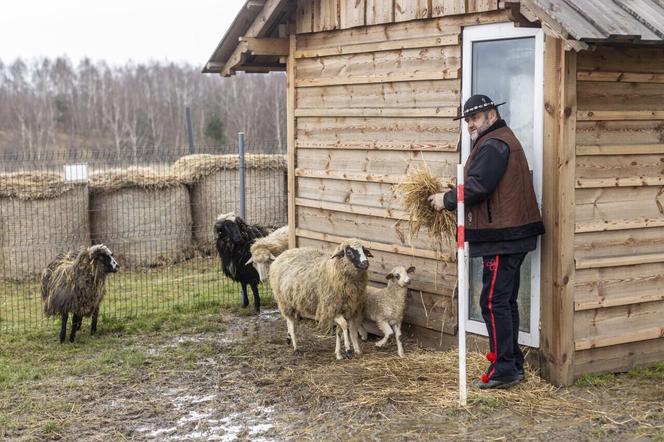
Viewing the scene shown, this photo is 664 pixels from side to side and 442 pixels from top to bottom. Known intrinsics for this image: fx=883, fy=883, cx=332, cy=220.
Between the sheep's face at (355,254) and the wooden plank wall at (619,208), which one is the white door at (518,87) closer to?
the wooden plank wall at (619,208)

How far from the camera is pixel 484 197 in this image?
7.39m

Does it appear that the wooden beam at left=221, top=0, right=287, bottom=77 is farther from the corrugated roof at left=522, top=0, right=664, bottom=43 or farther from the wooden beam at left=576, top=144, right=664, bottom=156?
the wooden beam at left=576, top=144, right=664, bottom=156

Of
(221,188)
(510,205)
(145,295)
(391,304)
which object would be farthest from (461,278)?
(221,188)

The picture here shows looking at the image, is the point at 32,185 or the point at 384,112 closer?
the point at 384,112

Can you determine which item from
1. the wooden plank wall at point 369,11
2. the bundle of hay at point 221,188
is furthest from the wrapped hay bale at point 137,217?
the wooden plank wall at point 369,11

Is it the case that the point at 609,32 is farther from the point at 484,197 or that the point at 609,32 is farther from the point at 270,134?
the point at 270,134

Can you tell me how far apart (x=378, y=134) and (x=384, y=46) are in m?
0.95

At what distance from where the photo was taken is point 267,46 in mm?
10750

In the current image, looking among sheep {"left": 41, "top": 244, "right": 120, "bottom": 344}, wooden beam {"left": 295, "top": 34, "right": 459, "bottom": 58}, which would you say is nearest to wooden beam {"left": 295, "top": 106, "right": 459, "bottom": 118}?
wooden beam {"left": 295, "top": 34, "right": 459, "bottom": 58}

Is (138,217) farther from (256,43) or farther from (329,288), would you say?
(329,288)

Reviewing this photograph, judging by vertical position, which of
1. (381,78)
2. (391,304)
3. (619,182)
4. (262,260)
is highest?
(381,78)

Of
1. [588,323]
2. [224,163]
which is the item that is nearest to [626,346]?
[588,323]

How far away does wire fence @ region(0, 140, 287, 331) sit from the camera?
14.1 meters

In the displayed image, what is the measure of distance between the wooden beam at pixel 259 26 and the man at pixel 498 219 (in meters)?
3.61
